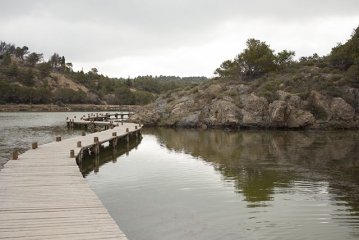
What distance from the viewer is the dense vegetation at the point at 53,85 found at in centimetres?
8712

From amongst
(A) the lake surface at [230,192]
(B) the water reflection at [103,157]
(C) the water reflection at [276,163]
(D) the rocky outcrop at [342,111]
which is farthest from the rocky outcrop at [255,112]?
(A) the lake surface at [230,192]

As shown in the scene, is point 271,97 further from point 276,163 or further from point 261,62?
point 276,163

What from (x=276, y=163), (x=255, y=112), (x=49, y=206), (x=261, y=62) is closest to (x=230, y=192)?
(x=49, y=206)

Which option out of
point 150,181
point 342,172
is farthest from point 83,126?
point 342,172

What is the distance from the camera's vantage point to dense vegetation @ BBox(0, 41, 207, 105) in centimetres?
8712

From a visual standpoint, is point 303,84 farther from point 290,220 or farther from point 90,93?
point 90,93

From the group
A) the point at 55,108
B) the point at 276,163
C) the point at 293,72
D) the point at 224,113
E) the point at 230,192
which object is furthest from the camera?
the point at 55,108

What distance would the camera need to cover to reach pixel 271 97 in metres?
40.0

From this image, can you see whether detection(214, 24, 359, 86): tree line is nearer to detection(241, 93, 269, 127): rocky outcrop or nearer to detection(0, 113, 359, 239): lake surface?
detection(241, 93, 269, 127): rocky outcrop

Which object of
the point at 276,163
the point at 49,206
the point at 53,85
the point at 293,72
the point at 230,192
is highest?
the point at 53,85

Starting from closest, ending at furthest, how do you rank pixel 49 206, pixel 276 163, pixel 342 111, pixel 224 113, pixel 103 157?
1. pixel 49 206
2. pixel 276 163
3. pixel 103 157
4. pixel 342 111
5. pixel 224 113

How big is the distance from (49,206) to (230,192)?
666 centimetres

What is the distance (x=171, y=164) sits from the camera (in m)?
17.5

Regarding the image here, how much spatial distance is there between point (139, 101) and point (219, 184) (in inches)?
3783
